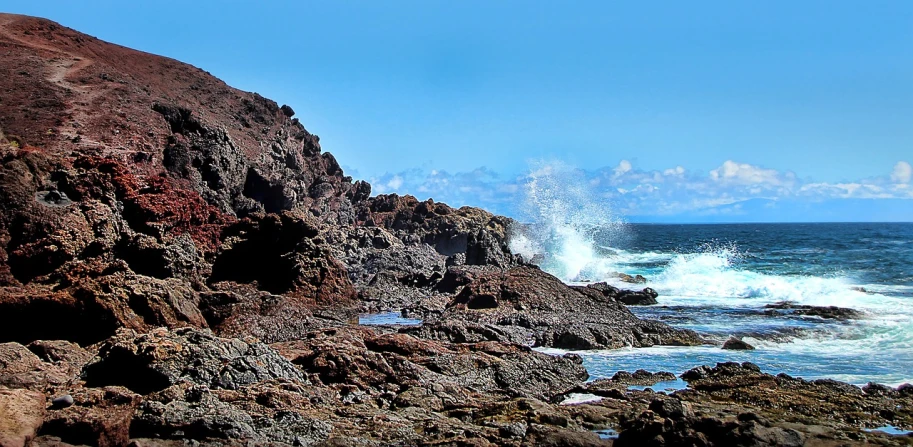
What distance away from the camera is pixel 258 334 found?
16812 millimetres

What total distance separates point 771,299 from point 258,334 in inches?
999

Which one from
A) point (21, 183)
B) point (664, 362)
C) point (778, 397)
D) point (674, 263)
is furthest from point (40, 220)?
point (674, 263)

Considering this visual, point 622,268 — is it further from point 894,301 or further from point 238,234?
point 238,234

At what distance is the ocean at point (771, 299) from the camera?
1692 centimetres

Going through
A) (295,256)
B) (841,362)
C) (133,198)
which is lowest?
(841,362)

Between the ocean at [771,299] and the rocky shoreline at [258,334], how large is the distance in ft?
5.89

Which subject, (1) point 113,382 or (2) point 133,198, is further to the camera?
(2) point 133,198

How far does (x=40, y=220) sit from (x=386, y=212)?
38.7 meters

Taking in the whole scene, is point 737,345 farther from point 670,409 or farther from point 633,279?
point 633,279

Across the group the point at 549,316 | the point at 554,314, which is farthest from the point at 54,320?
the point at 554,314

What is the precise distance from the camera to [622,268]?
2041 inches

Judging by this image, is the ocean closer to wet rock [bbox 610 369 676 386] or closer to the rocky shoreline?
wet rock [bbox 610 369 676 386]

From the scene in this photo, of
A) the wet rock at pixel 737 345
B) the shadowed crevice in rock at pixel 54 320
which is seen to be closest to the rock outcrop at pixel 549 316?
the wet rock at pixel 737 345

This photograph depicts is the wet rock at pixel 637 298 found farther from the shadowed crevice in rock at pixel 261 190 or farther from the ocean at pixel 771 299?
the shadowed crevice in rock at pixel 261 190
